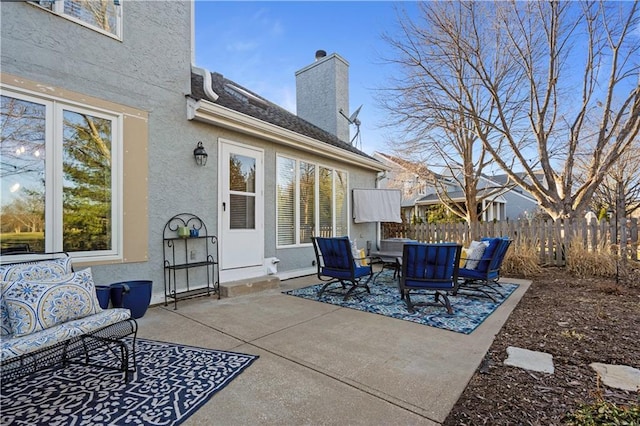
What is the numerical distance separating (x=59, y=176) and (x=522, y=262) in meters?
8.71

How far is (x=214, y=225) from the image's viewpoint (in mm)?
5270

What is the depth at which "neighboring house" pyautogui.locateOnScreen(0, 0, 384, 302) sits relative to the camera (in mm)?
3512

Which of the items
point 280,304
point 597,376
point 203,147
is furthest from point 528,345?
point 203,147

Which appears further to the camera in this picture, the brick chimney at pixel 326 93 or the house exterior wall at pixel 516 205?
the house exterior wall at pixel 516 205

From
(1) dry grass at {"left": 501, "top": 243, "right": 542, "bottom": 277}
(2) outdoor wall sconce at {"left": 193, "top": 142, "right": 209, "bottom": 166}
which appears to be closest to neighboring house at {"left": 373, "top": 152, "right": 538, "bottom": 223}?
(1) dry grass at {"left": 501, "top": 243, "right": 542, "bottom": 277}

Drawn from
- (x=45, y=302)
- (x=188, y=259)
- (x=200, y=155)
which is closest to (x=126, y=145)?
(x=200, y=155)

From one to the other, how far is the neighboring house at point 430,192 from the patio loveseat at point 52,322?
31.0 ft

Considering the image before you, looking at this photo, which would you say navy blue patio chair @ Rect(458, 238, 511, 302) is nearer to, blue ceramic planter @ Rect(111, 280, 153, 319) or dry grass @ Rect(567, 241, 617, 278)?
dry grass @ Rect(567, 241, 617, 278)

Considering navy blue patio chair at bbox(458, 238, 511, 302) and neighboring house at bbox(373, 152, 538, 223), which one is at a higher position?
neighboring house at bbox(373, 152, 538, 223)

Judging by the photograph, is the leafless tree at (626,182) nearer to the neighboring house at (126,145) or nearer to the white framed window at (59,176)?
the neighboring house at (126,145)

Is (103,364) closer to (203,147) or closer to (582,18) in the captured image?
(203,147)

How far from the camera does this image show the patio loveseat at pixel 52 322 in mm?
2020

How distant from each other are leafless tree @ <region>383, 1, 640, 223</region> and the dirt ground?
4.98 meters

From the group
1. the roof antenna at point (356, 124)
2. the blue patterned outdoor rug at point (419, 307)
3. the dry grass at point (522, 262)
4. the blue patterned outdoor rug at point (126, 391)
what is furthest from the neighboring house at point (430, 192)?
the blue patterned outdoor rug at point (126, 391)
